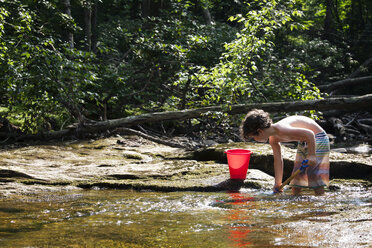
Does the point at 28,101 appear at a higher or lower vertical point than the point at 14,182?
higher

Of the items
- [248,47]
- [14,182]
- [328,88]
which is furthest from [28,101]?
[328,88]

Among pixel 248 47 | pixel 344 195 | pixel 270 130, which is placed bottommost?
pixel 344 195

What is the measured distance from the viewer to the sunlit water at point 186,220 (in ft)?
8.71

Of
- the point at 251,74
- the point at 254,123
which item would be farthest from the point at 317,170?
the point at 251,74

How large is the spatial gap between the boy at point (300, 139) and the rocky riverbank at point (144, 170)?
0.61 m

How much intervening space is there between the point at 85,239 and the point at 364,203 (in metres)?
2.73

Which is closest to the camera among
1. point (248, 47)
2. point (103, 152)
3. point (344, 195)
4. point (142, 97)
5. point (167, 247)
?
point (167, 247)

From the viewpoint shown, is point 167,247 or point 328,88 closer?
point 167,247

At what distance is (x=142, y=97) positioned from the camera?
10.9m

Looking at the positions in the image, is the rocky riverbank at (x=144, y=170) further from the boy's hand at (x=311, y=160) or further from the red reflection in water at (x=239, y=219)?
the boy's hand at (x=311, y=160)

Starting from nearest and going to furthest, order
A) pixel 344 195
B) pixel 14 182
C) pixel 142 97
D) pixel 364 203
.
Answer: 1. pixel 364 203
2. pixel 344 195
3. pixel 14 182
4. pixel 142 97

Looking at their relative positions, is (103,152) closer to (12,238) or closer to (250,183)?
(250,183)

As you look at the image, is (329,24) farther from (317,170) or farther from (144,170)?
(317,170)

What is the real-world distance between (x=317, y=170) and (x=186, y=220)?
6.73 feet
